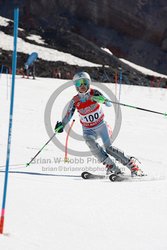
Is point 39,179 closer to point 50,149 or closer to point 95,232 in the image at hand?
point 95,232

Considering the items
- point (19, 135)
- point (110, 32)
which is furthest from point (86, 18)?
point (19, 135)

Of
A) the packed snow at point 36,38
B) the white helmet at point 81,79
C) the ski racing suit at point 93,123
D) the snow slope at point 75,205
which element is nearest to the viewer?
the snow slope at point 75,205

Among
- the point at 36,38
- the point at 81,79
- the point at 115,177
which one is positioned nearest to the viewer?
the point at 115,177

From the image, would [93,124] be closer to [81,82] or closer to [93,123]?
[93,123]

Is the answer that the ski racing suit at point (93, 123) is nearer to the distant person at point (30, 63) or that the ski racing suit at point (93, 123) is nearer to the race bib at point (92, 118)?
the race bib at point (92, 118)

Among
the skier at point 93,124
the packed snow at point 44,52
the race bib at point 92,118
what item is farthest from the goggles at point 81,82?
the packed snow at point 44,52

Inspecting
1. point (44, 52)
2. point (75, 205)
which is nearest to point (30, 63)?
point (44, 52)

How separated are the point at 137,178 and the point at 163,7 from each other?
Result: 5095 cm

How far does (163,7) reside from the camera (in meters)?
54.3

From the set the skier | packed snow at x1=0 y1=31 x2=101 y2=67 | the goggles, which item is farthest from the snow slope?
packed snow at x1=0 y1=31 x2=101 y2=67

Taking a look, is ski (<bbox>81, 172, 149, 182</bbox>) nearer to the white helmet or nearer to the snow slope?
the snow slope

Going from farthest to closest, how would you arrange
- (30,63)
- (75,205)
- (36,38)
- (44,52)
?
(36,38), (44,52), (30,63), (75,205)

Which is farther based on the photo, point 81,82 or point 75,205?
point 81,82

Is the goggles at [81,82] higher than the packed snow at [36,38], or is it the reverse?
the packed snow at [36,38]
